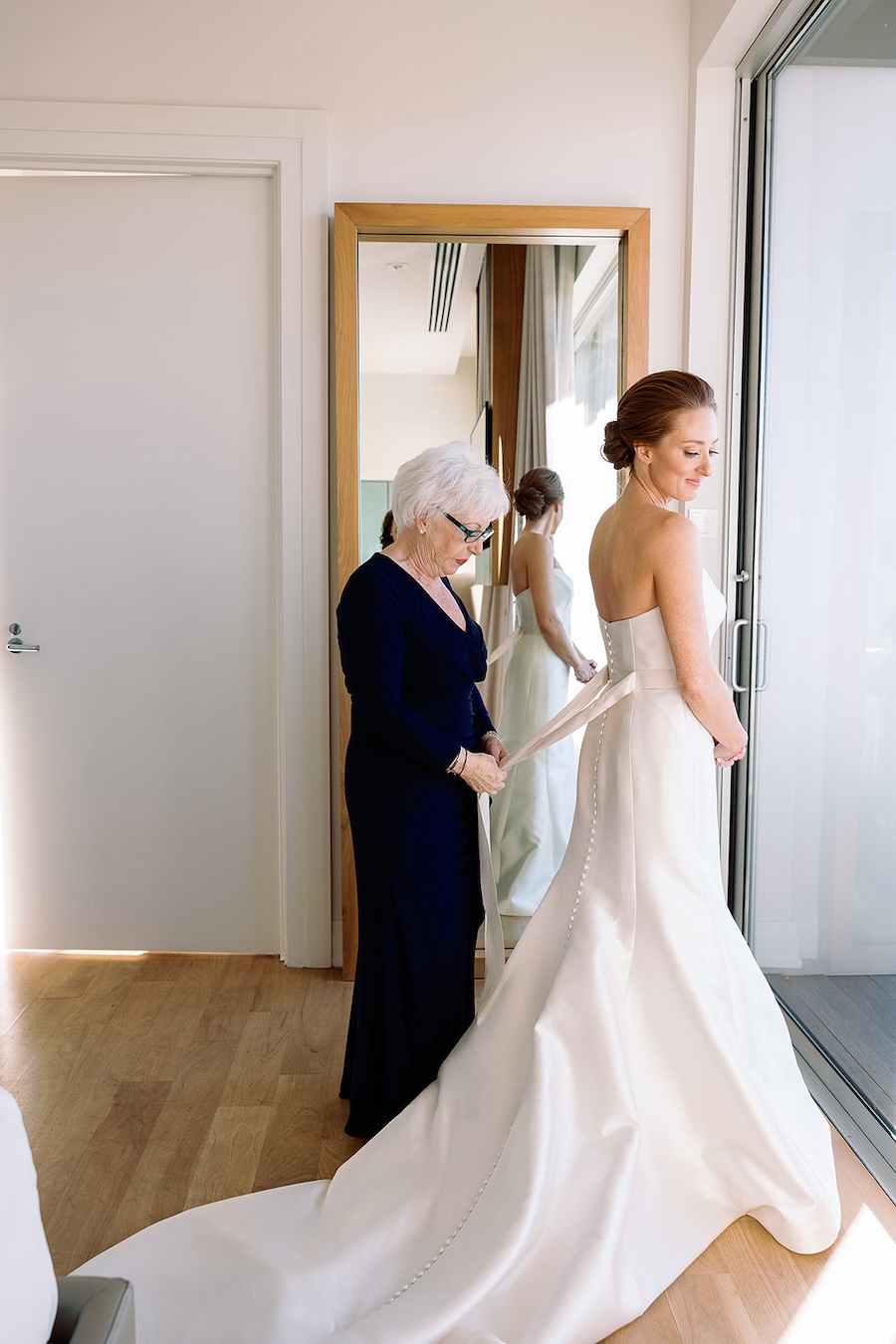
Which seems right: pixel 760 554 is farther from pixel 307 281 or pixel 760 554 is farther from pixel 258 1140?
pixel 258 1140

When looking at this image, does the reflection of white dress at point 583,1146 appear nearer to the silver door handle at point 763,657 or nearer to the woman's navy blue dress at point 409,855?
the woman's navy blue dress at point 409,855

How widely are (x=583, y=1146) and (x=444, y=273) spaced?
2.49 metres

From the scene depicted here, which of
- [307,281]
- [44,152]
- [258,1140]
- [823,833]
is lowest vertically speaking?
[258,1140]

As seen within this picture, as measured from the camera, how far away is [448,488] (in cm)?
218

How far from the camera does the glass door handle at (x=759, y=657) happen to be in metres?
3.11

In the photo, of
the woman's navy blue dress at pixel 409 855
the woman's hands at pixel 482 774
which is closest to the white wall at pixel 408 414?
the woman's navy blue dress at pixel 409 855

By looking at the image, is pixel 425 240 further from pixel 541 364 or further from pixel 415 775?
pixel 415 775

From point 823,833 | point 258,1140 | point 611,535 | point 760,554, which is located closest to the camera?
point 611,535

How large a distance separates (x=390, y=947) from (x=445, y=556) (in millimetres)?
844

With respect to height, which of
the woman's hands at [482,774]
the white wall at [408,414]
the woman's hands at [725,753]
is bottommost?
the woman's hands at [482,774]

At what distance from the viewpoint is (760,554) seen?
10.3 ft

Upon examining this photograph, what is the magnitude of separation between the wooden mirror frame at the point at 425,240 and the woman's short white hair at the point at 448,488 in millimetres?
1080

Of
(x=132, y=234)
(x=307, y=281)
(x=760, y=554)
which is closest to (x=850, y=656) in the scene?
(x=760, y=554)

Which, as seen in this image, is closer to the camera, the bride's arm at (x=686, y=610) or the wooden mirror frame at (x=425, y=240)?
the bride's arm at (x=686, y=610)
